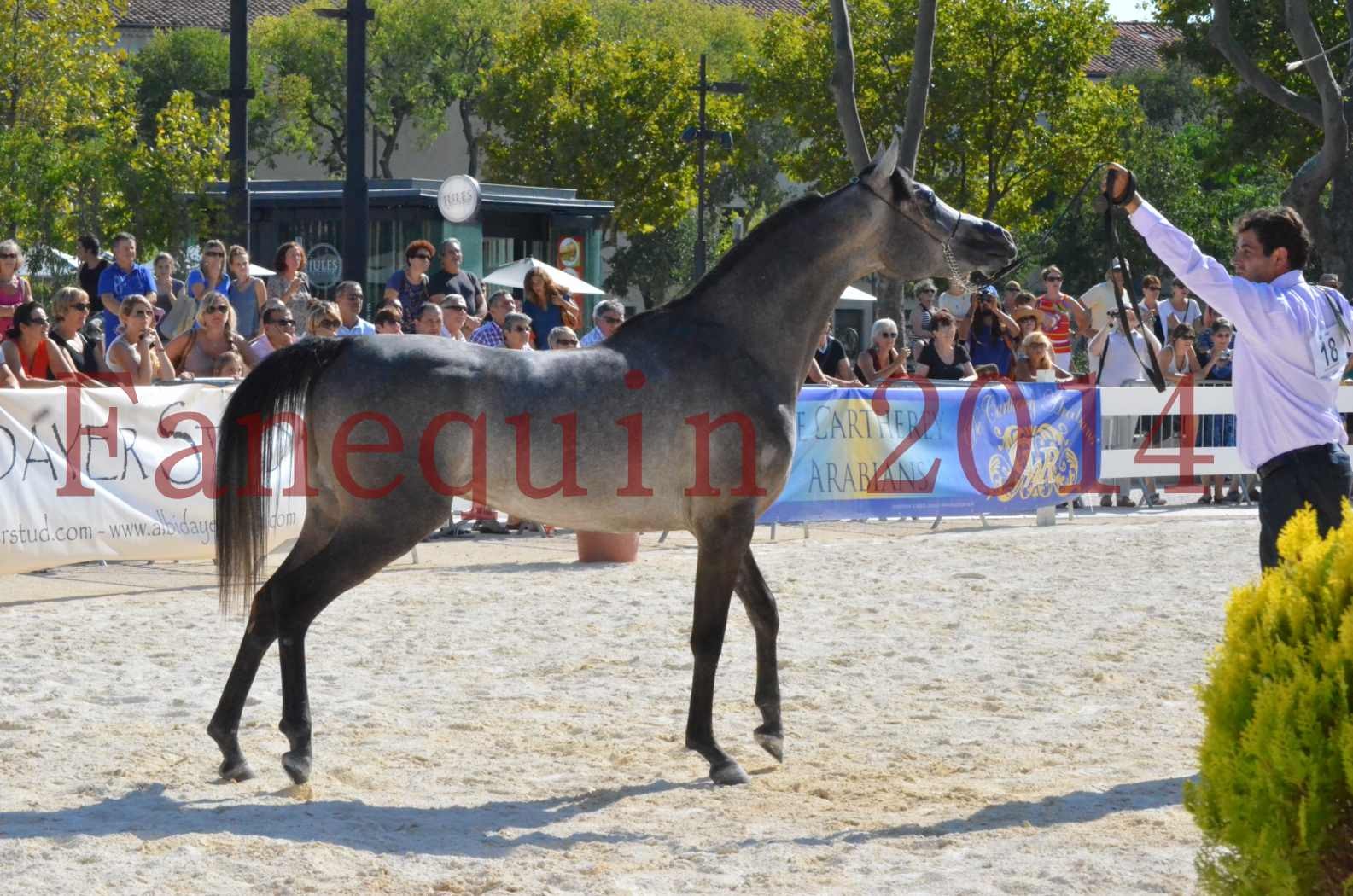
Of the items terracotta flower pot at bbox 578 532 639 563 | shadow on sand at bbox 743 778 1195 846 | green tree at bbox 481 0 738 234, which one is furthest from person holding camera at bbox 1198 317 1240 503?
green tree at bbox 481 0 738 234

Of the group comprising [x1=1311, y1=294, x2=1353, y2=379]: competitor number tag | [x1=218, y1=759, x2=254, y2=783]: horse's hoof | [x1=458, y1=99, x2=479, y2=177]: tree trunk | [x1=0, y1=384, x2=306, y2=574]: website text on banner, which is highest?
[x1=458, y1=99, x2=479, y2=177]: tree trunk

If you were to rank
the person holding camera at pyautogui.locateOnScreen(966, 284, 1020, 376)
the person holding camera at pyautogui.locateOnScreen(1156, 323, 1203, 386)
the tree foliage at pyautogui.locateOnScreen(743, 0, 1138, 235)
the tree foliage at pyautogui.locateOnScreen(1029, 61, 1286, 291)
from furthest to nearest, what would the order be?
1. the tree foliage at pyautogui.locateOnScreen(1029, 61, 1286, 291)
2. the tree foliage at pyautogui.locateOnScreen(743, 0, 1138, 235)
3. the person holding camera at pyautogui.locateOnScreen(1156, 323, 1203, 386)
4. the person holding camera at pyautogui.locateOnScreen(966, 284, 1020, 376)

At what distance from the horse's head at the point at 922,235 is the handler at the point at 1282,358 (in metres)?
0.67

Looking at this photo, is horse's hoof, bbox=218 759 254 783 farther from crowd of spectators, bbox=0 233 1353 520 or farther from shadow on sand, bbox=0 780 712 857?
crowd of spectators, bbox=0 233 1353 520

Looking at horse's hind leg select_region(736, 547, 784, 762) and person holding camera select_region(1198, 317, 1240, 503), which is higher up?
person holding camera select_region(1198, 317, 1240, 503)

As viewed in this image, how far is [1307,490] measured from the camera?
5992 mm

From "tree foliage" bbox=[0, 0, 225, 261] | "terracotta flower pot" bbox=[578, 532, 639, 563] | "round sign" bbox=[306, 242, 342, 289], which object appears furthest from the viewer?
"round sign" bbox=[306, 242, 342, 289]

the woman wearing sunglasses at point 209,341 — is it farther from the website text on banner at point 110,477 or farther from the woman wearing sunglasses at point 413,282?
the woman wearing sunglasses at point 413,282

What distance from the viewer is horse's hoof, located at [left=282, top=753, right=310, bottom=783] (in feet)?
18.9

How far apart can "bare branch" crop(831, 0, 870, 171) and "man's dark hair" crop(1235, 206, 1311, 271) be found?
14.8 meters

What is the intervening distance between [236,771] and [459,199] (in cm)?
2283

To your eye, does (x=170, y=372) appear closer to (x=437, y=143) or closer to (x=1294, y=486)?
(x=1294, y=486)

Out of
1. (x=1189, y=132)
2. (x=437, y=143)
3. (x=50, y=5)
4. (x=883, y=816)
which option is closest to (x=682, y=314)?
(x=883, y=816)

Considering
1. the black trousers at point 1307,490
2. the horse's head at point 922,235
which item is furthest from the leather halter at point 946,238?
the black trousers at point 1307,490
